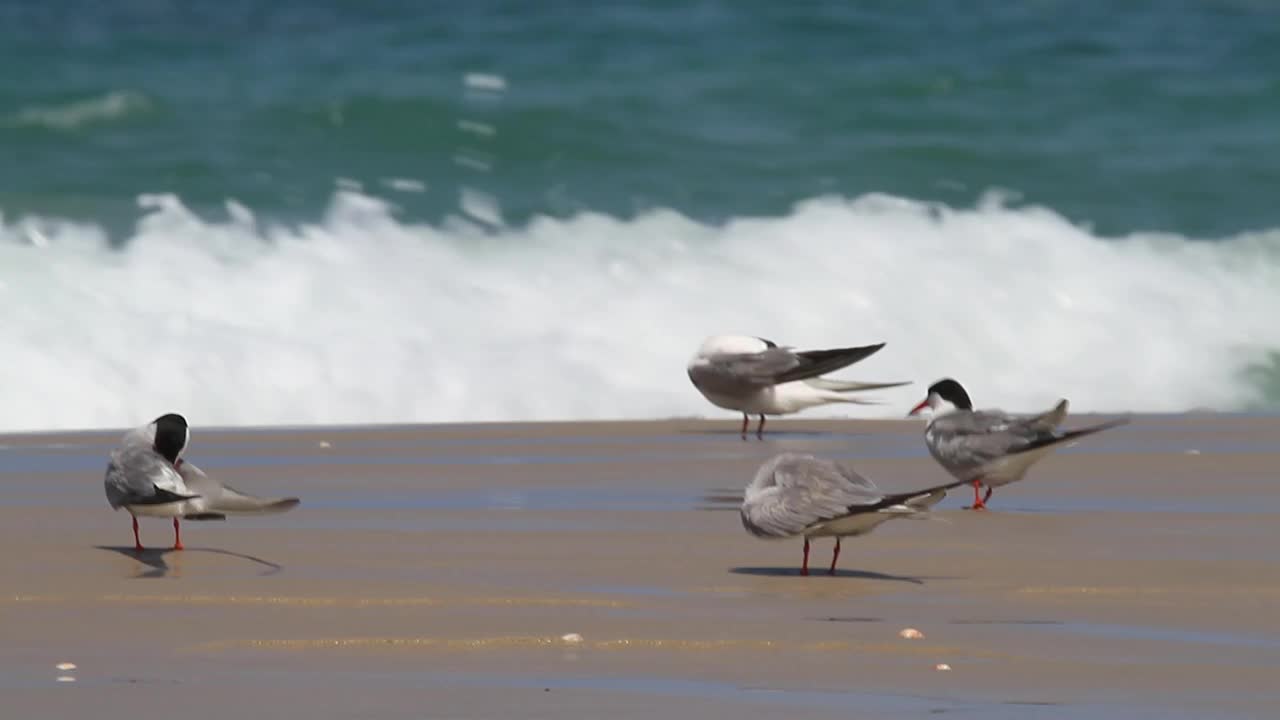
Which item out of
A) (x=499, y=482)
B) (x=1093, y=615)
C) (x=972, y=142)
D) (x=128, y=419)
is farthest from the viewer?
(x=972, y=142)

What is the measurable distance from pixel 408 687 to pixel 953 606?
1.57m

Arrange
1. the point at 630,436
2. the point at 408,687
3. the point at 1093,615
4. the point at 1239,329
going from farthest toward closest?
1. the point at 1239,329
2. the point at 630,436
3. the point at 1093,615
4. the point at 408,687

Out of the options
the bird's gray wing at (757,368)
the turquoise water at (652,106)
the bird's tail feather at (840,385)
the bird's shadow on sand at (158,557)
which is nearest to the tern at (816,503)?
the bird's shadow on sand at (158,557)

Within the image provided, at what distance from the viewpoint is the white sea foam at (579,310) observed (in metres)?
13.4

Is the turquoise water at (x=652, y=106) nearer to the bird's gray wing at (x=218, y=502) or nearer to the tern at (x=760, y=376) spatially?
the tern at (x=760, y=376)

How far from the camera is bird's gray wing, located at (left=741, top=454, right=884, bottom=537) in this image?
6008 millimetres

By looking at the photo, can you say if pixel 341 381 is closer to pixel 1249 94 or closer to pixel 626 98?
pixel 626 98

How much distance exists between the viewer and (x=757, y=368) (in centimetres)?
1115

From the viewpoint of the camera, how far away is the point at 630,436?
36.6 feet

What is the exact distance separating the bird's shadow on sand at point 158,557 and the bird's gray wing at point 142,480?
157 mm

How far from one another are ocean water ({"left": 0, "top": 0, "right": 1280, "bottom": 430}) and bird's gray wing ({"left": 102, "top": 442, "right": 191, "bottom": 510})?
Answer: 19.9ft

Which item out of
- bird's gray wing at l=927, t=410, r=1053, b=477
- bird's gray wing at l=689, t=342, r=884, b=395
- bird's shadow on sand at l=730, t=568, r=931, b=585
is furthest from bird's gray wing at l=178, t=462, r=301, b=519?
bird's gray wing at l=689, t=342, r=884, b=395

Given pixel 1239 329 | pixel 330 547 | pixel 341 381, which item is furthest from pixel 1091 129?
pixel 330 547

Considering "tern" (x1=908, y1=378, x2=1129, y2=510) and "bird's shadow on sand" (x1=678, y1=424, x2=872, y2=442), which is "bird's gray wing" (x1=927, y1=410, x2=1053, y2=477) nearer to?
"tern" (x1=908, y1=378, x2=1129, y2=510)
